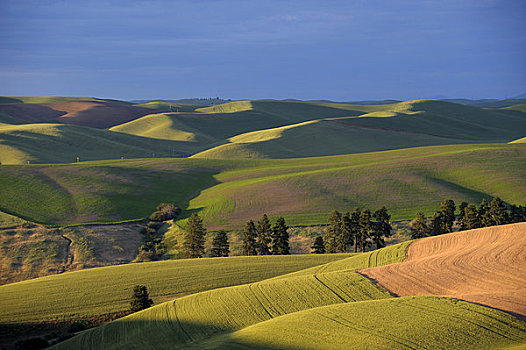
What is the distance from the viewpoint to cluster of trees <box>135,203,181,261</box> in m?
61.9

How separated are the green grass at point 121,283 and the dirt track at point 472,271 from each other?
1211cm

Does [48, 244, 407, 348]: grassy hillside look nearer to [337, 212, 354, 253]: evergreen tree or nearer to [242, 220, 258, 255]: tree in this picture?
[337, 212, 354, 253]: evergreen tree

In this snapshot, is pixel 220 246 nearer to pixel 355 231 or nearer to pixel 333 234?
pixel 333 234

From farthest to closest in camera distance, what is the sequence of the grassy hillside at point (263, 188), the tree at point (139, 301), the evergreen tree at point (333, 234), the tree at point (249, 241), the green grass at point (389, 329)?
1. the grassy hillside at point (263, 188)
2. the evergreen tree at point (333, 234)
3. the tree at point (249, 241)
4. the tree at point (139, 301)
5. the green grass at point (389, 329)

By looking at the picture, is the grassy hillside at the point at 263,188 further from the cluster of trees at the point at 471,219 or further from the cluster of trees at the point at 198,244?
the cluster of trees at the point at 198,244

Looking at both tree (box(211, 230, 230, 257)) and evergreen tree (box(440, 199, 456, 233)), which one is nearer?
tree (box(211, 230, 230, 257))

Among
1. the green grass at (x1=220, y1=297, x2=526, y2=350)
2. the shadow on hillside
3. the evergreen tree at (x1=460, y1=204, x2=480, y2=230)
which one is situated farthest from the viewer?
the evergreen tree at (x1=460, y1=204, x2=480, y2=230)

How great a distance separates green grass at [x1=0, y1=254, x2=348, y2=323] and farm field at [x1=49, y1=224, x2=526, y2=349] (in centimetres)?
615

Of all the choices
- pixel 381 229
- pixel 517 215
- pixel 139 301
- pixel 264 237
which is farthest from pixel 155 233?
pixel 517 215

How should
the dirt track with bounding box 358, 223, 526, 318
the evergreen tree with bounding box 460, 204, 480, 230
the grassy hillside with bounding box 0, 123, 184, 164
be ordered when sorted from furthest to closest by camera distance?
the grassy hillside with bounding box 0, 123, 184, 164 < the evergreen tree with bounding box 460, 204, 480, 230 < the dirt track with bounding box 358, 223, 526, 318

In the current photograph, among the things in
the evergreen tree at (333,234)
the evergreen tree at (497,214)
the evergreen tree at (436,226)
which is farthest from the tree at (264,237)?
the evergreen tree at (497,214)

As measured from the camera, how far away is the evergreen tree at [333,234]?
6203 cm

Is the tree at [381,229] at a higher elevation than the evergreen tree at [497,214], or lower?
lower

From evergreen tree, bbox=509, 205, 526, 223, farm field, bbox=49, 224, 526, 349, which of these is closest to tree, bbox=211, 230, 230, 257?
farm field, bbox=49, 224, 526, 349
